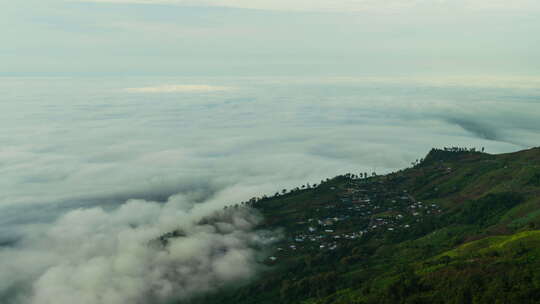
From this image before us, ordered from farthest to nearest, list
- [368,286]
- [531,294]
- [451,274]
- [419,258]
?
[419,258]
[368,286]
[451,274]
[531,294]

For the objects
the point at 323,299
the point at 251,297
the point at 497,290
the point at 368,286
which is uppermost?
the point at 497,290

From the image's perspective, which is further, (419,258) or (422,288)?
(419,258)

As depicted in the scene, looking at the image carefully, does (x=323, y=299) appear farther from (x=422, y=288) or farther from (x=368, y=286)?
(x=422, y=288)

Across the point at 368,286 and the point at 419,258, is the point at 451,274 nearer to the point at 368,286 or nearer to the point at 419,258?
the point at 368,286

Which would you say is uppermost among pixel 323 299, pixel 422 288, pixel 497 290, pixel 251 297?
pixel 497 290

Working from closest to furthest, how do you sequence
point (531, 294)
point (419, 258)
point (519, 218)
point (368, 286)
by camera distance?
point (531, 294), point (368, 286), point (419, 258), point (519, 218)

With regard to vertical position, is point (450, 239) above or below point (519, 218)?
below

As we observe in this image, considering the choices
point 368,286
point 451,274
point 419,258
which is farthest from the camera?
point 419,258

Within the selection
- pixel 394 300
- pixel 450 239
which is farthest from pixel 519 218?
pixel 394 300

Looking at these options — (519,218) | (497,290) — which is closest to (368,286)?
(497,290)
